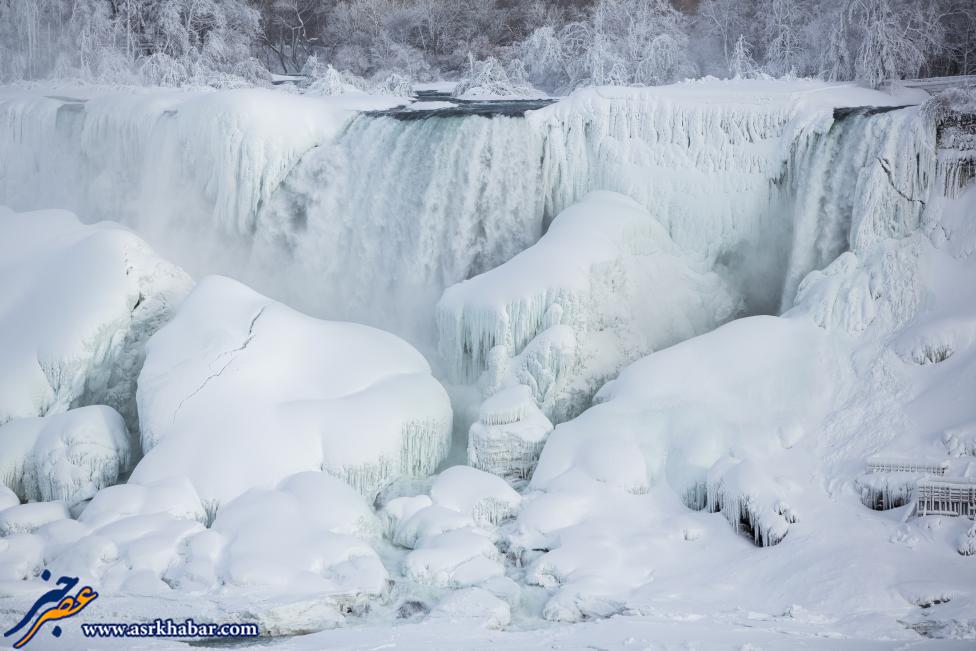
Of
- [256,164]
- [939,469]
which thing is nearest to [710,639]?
[939,469]

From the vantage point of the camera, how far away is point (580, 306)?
34.2 ft

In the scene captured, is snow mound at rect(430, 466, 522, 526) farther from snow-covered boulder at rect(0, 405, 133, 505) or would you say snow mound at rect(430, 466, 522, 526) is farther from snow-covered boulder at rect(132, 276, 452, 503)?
snow-covered boulder at rect(0, 405, 133, 505)

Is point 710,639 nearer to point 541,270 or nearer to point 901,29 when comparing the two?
point 541,270

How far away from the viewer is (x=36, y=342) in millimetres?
10336

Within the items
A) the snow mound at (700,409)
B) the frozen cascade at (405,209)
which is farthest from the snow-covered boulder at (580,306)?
the frozen cascade at (405,209)

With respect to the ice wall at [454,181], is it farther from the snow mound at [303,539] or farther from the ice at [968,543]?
the snow mound at [303,539]

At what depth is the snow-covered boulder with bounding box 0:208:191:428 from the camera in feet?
33.5

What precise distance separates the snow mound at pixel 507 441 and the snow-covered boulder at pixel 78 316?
3.96 m

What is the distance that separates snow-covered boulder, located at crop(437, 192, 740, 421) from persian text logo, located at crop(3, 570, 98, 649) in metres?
4.46

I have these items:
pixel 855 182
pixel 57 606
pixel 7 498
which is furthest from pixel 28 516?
pixel 855 182

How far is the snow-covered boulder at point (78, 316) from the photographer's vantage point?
10211 mm

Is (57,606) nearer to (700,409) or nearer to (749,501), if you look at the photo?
(749,501)

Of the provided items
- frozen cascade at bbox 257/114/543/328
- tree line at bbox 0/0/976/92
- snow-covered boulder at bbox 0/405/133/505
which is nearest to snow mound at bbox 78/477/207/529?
snow-covered boulder at bbox 0/405/133/505

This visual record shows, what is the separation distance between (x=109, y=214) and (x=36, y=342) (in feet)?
16.2
